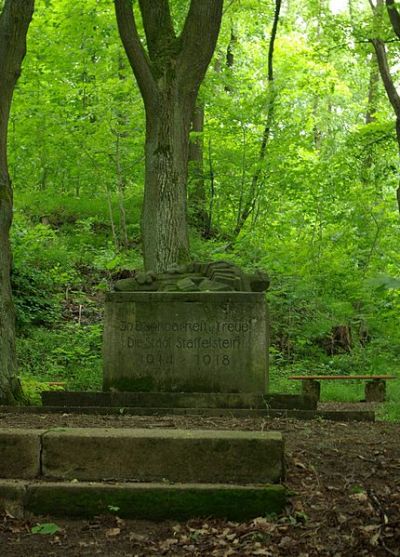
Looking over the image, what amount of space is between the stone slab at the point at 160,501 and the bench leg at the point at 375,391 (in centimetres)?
743

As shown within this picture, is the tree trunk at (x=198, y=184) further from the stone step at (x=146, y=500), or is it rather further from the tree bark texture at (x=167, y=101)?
the stone step at (x=146, y=500)

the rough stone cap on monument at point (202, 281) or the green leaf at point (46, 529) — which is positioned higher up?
the rough stone cap on monument at point (202, 281)

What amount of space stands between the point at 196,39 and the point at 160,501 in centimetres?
992

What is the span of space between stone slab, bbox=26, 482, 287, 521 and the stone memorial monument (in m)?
4.18

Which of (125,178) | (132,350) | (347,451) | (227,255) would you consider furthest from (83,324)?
(347,451)

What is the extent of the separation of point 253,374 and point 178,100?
231 inches

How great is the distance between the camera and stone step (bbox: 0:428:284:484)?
5133 mm

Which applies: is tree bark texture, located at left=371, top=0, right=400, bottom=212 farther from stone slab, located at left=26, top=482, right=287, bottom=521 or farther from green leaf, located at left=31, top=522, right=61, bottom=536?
green leaf, located at left=31, top=522, right=61, bottom=536

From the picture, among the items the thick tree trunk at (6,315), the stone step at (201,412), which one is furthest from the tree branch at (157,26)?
the stone step at (201,412)

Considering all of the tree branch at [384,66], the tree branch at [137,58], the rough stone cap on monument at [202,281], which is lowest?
the rough stone cap on monument at [202,281]

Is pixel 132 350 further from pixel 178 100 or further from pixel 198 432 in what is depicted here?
pixel 178 100

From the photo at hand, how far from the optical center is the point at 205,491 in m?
4.99

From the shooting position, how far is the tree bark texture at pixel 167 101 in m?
12.8

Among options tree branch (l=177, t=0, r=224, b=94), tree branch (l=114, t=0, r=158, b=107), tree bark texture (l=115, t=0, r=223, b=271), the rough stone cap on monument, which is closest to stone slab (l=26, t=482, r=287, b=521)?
the rough stone cap on monument
